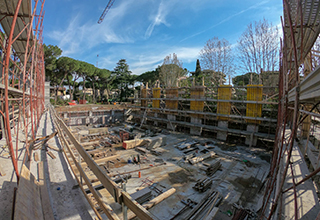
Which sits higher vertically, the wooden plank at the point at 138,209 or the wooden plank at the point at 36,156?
the wooden plank at the point at 138,209

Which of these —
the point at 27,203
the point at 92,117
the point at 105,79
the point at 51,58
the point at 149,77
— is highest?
the point at 51,58

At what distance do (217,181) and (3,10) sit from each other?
1023 cm

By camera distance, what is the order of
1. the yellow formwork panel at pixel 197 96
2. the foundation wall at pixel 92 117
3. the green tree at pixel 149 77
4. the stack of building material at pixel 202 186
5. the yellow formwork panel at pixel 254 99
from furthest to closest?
1. the green tree at pixel 149 77
2. the foundation wall at pixel 92 117
3. the yellow formwork panel at pixel 197 96
4. the yellow formwork panel at pixel 254 99
5. the stack of building material at pixel 202 186

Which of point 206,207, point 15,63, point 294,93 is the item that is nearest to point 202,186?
point 206,207

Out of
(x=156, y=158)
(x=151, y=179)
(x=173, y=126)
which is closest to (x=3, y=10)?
(x=151, y=179)

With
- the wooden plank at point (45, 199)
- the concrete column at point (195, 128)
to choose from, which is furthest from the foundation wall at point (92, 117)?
the wooden plank at point (45, 199)

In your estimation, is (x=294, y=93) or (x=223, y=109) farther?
(x=223, y=109)

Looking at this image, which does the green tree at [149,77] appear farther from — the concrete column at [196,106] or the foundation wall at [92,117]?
the concrete column at [196,106]

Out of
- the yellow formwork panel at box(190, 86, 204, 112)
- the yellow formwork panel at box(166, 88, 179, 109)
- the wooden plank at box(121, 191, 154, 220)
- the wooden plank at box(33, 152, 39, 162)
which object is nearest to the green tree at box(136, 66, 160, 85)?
the yellow formwork panel at box(166, 88, 179, 109)

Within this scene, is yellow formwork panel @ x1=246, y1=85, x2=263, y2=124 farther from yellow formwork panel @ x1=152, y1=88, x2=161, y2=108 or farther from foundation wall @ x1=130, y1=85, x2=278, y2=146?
yellow formwork panel @ x1=152, y1=88, x2=161, y2=108

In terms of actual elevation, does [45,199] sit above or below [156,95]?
below

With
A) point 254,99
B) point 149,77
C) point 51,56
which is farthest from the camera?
point 149,77

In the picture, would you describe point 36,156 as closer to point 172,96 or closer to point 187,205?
point 187,205

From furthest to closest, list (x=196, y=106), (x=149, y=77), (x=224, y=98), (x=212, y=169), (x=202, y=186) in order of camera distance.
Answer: (x=149, y=77) < (x=196, y=106) < (x=224, y=98) < (x=212, y=169) < (x=202, y=186)
